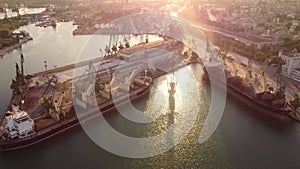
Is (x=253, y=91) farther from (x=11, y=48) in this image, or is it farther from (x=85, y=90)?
(x=11, y=48)

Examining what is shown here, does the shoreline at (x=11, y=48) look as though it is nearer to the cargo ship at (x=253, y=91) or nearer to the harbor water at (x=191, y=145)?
the harbor water at (x=191, y=145)

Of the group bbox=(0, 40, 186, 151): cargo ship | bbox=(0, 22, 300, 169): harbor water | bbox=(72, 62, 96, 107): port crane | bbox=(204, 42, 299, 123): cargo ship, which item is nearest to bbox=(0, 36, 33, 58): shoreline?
bbox=(0, 40, 186, 151): cargo ship

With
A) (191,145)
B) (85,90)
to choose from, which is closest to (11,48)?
(85,90)

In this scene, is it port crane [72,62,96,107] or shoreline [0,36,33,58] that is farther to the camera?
shoreline [0,36,33,58]

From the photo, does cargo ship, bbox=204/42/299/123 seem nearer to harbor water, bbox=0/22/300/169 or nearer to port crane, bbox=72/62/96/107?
harbor water, bbox=0/22/300/169

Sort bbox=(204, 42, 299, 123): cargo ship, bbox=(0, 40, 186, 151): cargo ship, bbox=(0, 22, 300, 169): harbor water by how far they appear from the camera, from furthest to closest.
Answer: bbox=(204, 42, 299, 123): cargo ship < bbox=(0, 40, 186, 151): cargo ship < bbox=(0, 22, 300, 169): harbor water

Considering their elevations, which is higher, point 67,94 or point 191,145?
point 67,94

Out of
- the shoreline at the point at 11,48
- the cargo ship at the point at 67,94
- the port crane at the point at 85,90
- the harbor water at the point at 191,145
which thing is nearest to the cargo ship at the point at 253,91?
the harbor water at the point at 191,145

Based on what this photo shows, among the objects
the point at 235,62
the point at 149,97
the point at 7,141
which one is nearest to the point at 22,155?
the point at 7,141

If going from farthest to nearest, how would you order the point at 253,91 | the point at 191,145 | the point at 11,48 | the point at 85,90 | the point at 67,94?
the point at 11,48
the point at 253,91
the point at 67,94
the point at 85,90
the point at 191,145
